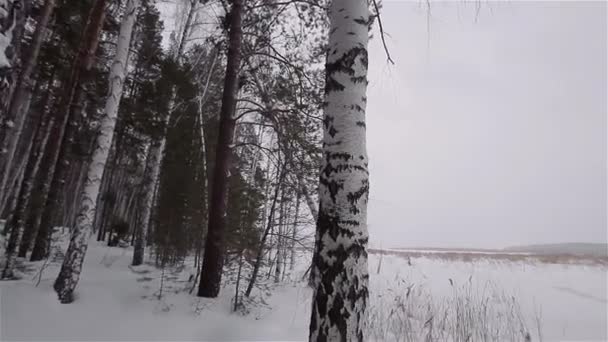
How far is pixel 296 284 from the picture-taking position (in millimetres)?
6852

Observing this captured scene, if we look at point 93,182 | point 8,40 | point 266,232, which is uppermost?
point 8,40

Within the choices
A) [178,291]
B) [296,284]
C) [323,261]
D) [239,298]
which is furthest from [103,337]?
[296,284]

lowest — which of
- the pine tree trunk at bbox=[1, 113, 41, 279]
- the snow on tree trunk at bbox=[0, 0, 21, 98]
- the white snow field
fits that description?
the white snow field

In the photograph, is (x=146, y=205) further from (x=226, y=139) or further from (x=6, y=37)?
(x=6, y=37)

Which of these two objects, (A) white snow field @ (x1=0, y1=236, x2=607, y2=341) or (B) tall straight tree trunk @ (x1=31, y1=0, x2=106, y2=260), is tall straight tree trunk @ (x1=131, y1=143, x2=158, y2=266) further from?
(B) tall straight tree trunk @ (x1=31, y1=0, x2=106, y2=260)

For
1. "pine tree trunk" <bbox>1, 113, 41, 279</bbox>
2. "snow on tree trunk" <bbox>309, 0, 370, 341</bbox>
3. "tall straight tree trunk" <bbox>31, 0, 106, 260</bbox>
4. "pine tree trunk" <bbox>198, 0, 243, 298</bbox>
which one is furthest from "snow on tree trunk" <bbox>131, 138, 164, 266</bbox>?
"snow on tree trunk" <bbox>309, 0, 370, 341</bbox>

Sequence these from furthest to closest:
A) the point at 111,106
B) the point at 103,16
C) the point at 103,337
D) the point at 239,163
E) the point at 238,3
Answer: the point at 239,163 → the point at 103,16 → the point at 238,3 → the point at 111,106 → the point at 103,337

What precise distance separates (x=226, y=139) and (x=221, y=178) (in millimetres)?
676

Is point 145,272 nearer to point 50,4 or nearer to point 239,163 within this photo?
point 239,163

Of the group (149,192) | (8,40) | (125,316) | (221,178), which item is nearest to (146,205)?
(149,192)

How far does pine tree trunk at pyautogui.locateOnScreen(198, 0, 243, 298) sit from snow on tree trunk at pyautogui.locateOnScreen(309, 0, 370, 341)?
122 inches

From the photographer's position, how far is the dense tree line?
5.21 feet

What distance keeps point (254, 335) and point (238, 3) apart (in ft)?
17.2

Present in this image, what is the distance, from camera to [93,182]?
4.15 metres
